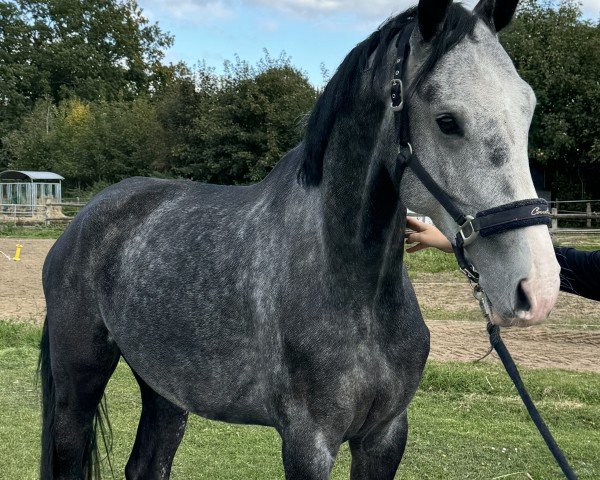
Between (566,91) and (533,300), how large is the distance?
2762 centimetres

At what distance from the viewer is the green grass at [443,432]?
4773mm

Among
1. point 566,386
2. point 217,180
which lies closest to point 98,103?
point 217,180

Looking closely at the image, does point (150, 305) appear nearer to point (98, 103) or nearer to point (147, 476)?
point (147, 476)

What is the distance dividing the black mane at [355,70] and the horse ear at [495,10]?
7cm

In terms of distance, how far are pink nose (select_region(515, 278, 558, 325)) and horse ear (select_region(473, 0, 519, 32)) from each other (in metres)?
0.80

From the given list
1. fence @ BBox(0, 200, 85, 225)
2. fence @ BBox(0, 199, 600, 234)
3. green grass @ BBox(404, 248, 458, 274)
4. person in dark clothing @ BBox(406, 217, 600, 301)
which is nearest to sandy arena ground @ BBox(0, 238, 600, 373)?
green grass @ BBox(404, 248, 458, 274)

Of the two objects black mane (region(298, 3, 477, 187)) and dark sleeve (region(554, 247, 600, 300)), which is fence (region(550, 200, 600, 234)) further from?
black mane (region(298, 3, 477, 187))

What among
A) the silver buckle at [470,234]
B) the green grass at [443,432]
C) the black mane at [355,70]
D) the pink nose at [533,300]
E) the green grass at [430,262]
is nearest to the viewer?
the pink nose at [533,300]

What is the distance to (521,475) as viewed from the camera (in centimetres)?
462

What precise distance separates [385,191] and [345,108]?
0.30 metres

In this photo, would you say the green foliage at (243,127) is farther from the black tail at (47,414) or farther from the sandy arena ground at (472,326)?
the black tail at (47,414)

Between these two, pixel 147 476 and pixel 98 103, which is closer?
pixel 147 476

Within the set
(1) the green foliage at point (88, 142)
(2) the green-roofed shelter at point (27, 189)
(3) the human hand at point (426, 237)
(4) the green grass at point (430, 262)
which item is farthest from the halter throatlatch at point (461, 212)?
(1) the green foliage at point (88, 142)

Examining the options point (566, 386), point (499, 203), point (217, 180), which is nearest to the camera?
point (499, 203)
